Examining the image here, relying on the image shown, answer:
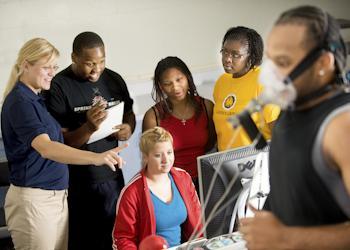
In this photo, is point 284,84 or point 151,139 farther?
point 151,139

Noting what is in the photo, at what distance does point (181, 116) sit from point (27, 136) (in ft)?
2.60

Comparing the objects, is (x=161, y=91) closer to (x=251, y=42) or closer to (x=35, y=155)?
(x=251, y=42)

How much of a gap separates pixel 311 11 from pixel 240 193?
0.79 metres

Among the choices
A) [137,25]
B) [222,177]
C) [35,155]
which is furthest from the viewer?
[137,25]

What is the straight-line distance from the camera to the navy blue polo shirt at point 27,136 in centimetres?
206

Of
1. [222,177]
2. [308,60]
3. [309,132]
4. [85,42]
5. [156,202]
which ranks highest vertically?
[85,42]

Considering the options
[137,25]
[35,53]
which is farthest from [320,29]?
[137,25]

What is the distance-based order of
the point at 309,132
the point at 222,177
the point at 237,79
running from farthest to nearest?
the point at 237,79 → the point at 222,177 → the point at 309,132

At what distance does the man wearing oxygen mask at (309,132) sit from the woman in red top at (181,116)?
54.7 inches

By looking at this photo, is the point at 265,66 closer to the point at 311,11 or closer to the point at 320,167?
the point at 311,11

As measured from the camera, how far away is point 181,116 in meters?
2.52

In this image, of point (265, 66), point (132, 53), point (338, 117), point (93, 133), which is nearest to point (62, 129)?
point (93, 133)

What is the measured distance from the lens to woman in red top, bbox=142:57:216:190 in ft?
8.14

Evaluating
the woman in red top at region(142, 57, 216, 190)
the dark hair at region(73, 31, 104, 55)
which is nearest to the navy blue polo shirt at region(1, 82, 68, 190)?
the dark hair at region(73, 31, 104, 55)
